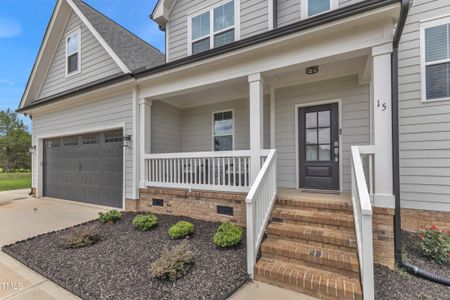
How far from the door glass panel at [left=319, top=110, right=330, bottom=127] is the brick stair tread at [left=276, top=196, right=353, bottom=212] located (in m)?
2.09

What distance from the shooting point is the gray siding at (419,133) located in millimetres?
4031

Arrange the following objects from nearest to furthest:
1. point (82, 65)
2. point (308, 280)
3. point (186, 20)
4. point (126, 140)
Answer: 1. point (308, 280)
2. point (126, 140)
3. point (186, 20)
4. point (82, 65)

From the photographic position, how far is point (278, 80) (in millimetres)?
5594

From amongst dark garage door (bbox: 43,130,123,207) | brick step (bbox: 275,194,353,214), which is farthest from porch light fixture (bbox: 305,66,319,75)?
dark garage door (bbox: 43,130,123,207)

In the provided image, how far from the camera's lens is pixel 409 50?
4289mm

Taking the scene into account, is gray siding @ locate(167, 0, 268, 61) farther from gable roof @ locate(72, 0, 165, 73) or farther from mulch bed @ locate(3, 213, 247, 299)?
mulch bed @ locate(3, 213, 247, 299)

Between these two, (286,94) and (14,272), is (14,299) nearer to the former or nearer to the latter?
(14,272)

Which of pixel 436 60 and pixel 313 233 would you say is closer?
pixel 313 233

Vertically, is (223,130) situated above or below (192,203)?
above

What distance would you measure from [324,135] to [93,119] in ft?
21.8

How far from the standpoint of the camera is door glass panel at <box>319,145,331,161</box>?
211 inches

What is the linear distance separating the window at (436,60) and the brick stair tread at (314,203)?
8.32ft

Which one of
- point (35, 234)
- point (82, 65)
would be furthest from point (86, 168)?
point (82, 65)

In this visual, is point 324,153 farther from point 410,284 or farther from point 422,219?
point 410,284
